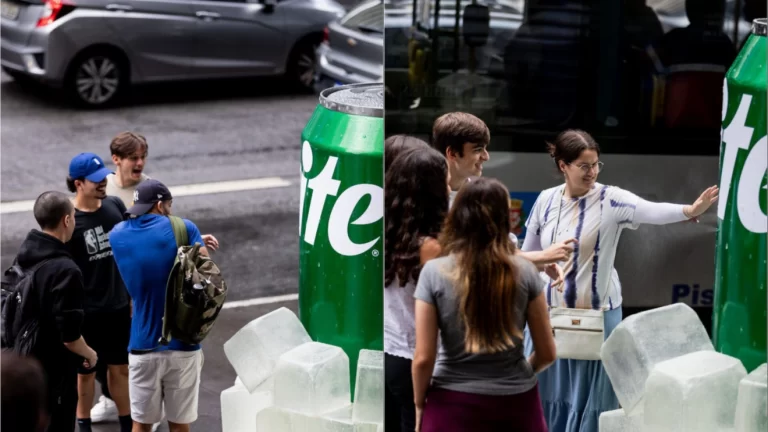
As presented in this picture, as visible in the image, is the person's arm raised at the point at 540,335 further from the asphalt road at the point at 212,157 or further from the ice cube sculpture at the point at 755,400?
the asphalt road at the point at 212,157

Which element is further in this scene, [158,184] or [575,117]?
[158,184]

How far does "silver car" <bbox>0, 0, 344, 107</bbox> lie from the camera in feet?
36.8

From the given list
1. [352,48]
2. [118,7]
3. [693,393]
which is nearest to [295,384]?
[693,393]

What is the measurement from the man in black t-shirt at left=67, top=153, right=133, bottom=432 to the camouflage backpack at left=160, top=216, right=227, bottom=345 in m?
0.54

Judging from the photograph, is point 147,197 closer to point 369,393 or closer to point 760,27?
point 369,393

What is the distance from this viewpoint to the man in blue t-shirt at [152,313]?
455 centimetres

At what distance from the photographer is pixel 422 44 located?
3096 mm

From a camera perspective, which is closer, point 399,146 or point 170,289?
point 399,146

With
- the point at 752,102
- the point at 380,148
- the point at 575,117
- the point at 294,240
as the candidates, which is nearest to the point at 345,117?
the point at 380,148

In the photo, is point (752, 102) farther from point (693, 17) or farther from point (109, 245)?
point (109, 245)

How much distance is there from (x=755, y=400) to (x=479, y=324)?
0.80 metres

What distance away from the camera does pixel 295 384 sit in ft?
13.9

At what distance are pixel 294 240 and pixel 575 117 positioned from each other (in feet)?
17.3

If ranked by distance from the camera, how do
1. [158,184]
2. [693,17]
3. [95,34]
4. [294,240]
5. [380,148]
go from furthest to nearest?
1. [95,34]
2. [294,240]
3. [158,184]
4. [380,148]
5. [693,17]
